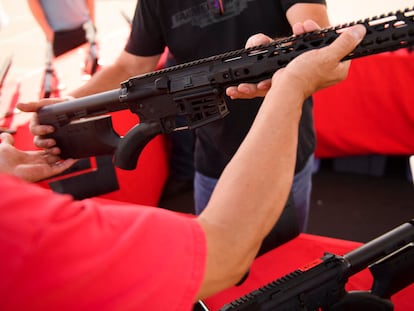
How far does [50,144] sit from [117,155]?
199mm

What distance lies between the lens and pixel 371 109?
1.87 meters

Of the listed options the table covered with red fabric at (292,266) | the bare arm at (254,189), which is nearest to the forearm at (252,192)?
the bare arm at (254,189)

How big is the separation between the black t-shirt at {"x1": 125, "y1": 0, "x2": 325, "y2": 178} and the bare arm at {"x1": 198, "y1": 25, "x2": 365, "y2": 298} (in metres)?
0.40

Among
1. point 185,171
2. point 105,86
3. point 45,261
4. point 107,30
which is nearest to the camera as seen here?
point 45,261

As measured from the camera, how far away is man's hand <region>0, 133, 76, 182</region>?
0.77 m

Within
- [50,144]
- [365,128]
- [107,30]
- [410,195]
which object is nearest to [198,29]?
[50,144]

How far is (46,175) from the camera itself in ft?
2.75

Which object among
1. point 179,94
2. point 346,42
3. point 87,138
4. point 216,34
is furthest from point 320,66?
point 87,138

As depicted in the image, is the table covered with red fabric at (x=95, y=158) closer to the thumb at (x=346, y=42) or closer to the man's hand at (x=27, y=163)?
the man's hand at (x=27, y=163)

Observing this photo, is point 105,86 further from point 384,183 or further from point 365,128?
point 384,183

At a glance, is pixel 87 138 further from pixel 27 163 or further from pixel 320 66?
pixel 320 66

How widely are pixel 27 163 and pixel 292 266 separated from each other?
2.22 feet

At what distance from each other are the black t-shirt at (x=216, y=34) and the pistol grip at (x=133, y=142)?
21cm

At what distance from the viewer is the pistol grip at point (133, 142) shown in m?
0.81
